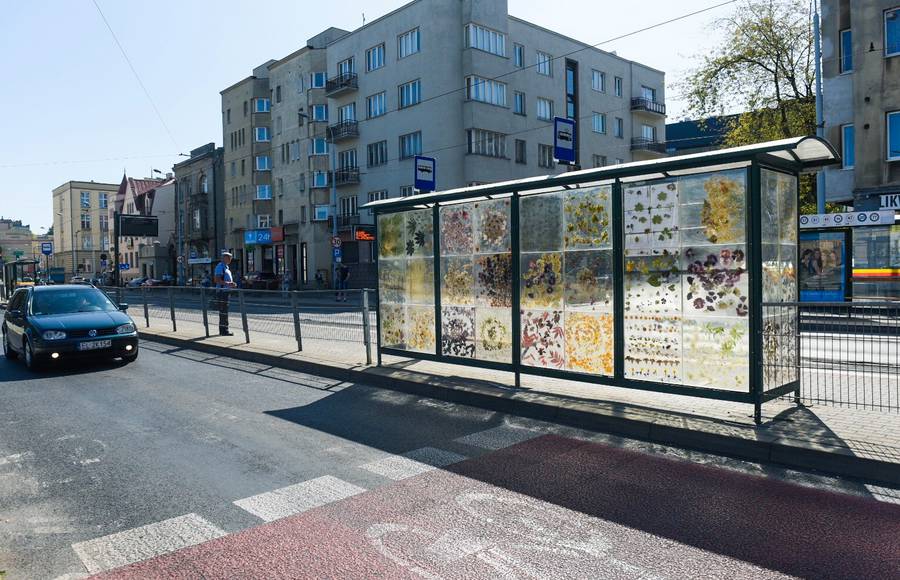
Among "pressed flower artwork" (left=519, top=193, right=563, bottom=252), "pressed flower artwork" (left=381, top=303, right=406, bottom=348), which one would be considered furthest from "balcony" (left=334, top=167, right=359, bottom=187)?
"pressed flower artwork" (left=519, top=193, right=563, bottom=252)

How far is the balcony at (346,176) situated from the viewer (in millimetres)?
45062

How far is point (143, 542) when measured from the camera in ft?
14.2

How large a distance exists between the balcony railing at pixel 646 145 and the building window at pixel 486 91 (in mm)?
15123

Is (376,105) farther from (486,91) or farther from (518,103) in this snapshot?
(518,103)

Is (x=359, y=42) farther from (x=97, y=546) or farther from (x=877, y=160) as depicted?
(x=97, y=546)

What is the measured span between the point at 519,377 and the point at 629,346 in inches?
71.8

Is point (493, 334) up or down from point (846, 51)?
down

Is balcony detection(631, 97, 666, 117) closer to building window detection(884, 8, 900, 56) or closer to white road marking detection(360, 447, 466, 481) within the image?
building window detection(884, 8, 900, 56)

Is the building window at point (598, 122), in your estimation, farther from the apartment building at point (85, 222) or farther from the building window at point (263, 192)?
the apartment building at point (85, 222)

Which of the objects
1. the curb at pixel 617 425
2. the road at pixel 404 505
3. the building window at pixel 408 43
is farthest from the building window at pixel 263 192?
the road at pixel 404 505

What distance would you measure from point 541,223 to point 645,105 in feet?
154

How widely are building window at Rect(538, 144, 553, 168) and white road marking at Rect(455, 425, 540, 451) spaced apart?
3811cm

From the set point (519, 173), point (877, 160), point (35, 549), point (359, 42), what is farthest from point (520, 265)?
point (359, 42)

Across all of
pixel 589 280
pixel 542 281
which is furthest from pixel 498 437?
pixel 542 281
